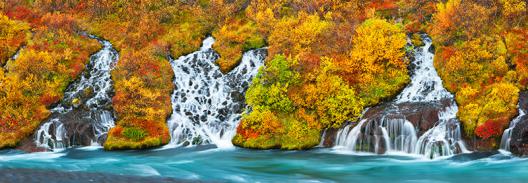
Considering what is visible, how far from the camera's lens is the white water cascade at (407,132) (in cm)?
2752

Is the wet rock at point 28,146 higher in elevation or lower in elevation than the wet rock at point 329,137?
lower

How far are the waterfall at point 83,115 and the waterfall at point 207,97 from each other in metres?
5.10

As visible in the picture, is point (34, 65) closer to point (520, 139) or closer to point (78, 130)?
point (78, 130)

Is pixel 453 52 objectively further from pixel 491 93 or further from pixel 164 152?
pixel 164 152

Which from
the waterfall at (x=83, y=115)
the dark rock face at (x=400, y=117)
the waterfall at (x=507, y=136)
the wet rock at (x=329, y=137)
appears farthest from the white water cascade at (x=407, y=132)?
the waterfall at (x=83, y=115)

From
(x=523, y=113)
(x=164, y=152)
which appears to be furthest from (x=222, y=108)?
(x=523, y=113)

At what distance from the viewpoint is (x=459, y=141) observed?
27.5m

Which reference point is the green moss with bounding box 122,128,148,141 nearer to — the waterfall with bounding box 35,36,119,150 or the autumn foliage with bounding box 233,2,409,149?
the waterfall with bounding box 35,36,119,150

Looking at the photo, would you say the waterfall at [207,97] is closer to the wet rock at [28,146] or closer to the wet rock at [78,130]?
the wet rock at [78,130]

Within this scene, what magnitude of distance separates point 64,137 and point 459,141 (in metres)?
26.0

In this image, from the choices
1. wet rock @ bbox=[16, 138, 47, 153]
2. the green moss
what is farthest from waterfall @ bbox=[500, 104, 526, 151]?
wet rock @ bbox=[16, 138, 47, 153]

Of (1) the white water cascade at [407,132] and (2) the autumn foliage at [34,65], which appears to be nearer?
(1) the white water cascade at [407,132]

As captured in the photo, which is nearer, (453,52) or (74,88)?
(453,52)

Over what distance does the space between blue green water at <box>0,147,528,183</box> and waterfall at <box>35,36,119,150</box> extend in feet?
6.59
